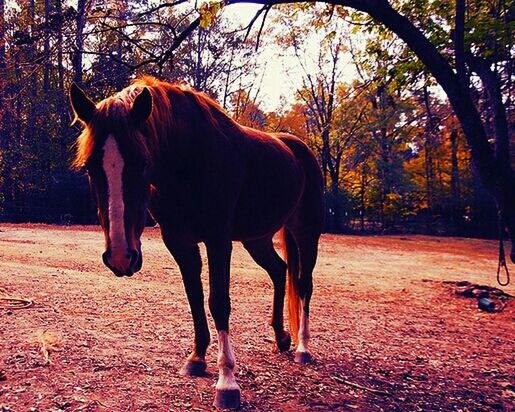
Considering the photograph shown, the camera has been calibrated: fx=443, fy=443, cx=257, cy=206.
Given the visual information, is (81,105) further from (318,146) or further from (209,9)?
(318,146)

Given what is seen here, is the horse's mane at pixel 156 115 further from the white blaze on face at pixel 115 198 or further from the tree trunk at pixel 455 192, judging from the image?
the tree trunk at pixel 455 192

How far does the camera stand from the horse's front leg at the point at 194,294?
3.40m

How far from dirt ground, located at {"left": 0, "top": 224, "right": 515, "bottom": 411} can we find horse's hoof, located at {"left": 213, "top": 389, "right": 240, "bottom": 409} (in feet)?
0.27

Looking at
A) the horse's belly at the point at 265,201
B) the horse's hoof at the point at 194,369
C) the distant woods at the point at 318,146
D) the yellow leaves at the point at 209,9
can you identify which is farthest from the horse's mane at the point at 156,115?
the distant woods at the point at 318,146

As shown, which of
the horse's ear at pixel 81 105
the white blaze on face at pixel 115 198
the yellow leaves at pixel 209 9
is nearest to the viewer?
the white blaze on face at pixel 115 198

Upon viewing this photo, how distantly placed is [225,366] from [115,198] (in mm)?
1434

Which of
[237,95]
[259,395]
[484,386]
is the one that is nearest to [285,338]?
[259,395]

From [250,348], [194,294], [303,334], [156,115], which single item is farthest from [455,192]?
[156,115]

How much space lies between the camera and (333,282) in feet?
30.6

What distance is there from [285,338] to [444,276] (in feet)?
26.9

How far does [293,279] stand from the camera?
14.7ft

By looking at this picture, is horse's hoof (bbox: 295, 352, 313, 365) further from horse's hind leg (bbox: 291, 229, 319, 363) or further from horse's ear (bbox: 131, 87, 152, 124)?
horse's ear (bbox: 131, 87, 152, 124)

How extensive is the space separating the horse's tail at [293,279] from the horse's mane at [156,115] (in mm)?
1544

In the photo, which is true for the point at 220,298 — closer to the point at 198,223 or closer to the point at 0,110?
the point at 198,223
